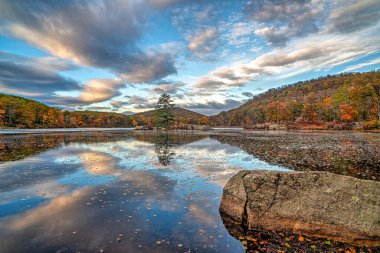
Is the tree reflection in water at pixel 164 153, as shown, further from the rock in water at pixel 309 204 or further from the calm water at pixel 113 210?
the rock in water at pixel 309 204

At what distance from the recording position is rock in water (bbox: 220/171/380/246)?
245 inches

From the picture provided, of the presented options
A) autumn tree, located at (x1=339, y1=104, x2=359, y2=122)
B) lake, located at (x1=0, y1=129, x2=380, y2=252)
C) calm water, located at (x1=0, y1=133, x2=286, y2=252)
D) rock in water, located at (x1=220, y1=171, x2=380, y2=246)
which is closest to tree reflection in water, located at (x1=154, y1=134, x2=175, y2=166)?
lake, located at (x1=0, y1=129, x2=380, y2=252)

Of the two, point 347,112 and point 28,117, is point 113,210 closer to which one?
point 347,112

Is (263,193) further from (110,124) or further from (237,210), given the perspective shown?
(110,124)

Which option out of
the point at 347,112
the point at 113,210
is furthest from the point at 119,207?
the point at 347,112

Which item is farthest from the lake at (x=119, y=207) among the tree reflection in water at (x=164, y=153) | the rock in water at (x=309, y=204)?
the tree reflection in water at (x=164, y=153)

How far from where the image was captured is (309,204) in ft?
22.5

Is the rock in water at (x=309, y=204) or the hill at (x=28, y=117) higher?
the hill at (x=28, y=117)

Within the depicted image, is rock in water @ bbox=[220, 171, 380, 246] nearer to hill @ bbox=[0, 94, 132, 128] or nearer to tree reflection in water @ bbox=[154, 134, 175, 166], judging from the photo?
tree reflection in water @ bbox=[154, 134, 175, 166]

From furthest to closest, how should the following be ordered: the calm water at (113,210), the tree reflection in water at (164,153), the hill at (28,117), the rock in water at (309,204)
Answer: the hill at (28,117), the tree reflection in water at (164,153), the rock in water at (309,204), the calm water at (113,210)

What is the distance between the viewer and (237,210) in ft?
25.3

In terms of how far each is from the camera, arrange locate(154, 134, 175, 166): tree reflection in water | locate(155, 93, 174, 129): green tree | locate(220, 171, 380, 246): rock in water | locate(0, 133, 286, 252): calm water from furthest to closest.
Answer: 1. locate(155, 93, 174, 129): green tree
2. locate(154, 134, 175, 166): tree reflection in water
3. locate(220, 171, 380, 246): rock in water
4. locate(0, 133, 286, 252): calm water

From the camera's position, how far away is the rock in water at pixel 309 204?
6230 millimetres

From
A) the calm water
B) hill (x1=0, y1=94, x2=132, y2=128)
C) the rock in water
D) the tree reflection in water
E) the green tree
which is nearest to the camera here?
the calm water
